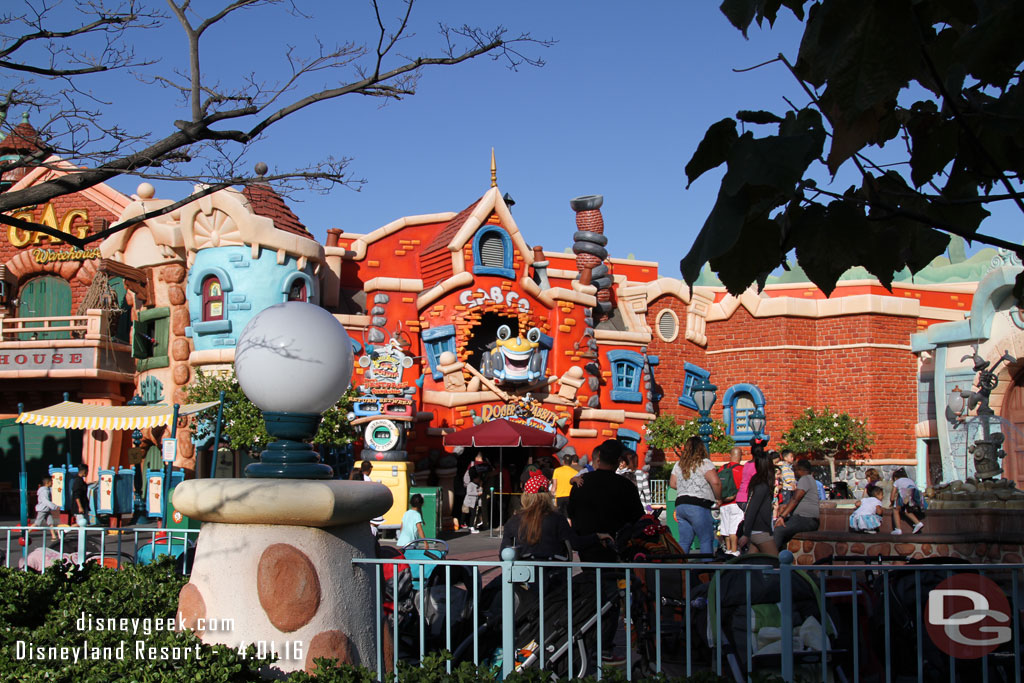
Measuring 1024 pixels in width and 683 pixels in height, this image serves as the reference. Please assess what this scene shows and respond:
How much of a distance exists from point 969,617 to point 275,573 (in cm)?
347

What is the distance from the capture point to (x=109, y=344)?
809 inches

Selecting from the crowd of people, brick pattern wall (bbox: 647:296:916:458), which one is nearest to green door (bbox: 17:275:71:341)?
brick pattern wall (bbox: 647:296:916:458)

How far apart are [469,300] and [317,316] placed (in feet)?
49.1

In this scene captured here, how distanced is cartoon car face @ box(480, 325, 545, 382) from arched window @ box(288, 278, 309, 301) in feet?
12.5

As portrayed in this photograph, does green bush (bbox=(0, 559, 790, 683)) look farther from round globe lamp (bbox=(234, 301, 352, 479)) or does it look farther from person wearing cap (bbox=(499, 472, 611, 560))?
person wearing cap (bbox=(499, 472, 611, 560))

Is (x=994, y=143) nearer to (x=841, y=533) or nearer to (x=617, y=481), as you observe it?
(x=617, y=481)

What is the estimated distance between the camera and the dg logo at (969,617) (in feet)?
16.6

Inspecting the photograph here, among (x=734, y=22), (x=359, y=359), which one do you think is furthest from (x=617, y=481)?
(x=359, y=359)

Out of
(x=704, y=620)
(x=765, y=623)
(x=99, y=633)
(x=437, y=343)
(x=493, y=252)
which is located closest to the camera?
(x=99, y=633)

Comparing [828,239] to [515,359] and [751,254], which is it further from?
[515,359]

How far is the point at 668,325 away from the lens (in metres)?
25.1

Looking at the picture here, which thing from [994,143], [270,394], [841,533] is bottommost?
[841,533]

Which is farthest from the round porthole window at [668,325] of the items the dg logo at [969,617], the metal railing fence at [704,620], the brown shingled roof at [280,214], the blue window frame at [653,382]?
the dg logo at [969,617]

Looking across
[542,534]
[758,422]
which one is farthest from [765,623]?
[758,422]
